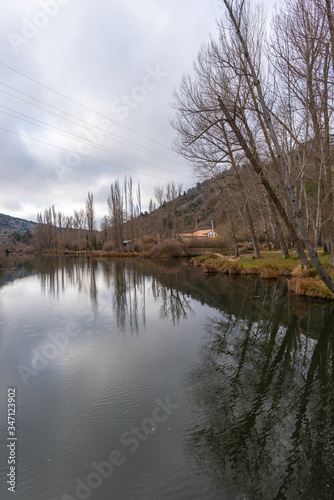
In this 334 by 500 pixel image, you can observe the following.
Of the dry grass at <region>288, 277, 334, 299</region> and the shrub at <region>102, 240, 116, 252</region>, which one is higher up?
the shrub at <region>102, 240, 116, 252</region>

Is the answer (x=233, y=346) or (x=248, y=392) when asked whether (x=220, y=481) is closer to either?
(x=248, y=392)

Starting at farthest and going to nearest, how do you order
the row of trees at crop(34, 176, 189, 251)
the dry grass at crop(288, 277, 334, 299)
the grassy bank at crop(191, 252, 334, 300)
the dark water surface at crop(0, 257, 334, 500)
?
the row of trees at crop(34, 176, 189, 251) → the grassy bank at crop(191, 252, 334, 300) → the dry grass at crop(288, 277, 334, 299) → the dark water surface at crop(0, 257, 334, 500)

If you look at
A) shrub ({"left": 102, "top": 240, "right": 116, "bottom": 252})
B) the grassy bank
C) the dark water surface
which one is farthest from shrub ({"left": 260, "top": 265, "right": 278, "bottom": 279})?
shrub ({"left": 102, "top": 240, "right": 116, "bottom": 252})

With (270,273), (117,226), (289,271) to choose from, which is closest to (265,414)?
(270,273)

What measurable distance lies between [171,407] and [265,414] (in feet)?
4.25

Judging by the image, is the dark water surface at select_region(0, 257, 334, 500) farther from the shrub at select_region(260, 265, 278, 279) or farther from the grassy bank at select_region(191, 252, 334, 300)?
the shrub at select_region(260, 265, 278, 279)

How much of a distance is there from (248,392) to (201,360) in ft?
4.63

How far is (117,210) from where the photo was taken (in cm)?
5288

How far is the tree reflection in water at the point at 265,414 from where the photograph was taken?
303 cm

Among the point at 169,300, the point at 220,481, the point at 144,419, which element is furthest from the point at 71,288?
the point at 220,481

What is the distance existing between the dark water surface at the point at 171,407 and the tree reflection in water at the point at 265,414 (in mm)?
16

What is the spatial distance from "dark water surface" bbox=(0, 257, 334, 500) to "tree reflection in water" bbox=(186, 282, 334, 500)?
0.02 meters

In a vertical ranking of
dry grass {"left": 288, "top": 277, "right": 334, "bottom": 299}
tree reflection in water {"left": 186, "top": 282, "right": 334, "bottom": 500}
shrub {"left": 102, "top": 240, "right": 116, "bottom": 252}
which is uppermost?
shrub {"left": 102, "top": 240, "right": 116, "bottom": 252}

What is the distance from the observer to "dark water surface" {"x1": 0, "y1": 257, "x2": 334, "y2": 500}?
303cm
